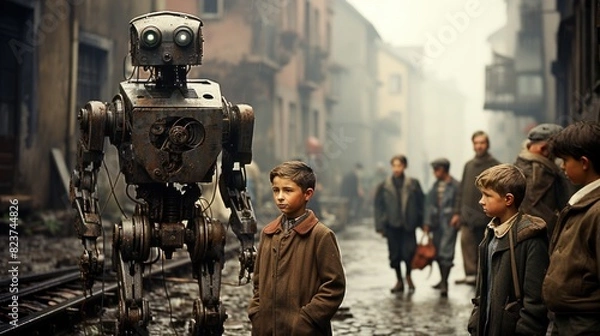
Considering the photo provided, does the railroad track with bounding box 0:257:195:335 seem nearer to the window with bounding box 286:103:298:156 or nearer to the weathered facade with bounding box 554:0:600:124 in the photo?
the weathered facade with bounding box 554:0:600:124

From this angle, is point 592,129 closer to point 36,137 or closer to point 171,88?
point 171,88

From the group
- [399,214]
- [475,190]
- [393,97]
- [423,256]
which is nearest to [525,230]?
[475,190]

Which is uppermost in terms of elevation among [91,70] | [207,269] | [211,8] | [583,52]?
[211,8]

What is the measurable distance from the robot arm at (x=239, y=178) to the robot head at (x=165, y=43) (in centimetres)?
50

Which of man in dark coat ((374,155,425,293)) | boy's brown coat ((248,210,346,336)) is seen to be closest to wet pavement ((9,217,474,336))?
man in dark coat ((374,155,425,293))

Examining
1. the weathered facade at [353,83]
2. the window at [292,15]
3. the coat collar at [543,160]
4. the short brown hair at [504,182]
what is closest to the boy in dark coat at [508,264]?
the short brown hair at [504,182]

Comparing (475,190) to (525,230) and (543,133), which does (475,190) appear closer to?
(543,133)

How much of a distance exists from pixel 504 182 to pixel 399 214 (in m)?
7.89

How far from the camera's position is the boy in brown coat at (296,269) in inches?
208

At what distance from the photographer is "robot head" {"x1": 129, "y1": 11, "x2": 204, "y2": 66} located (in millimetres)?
7336

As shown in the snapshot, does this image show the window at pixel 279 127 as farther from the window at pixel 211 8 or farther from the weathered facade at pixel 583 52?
the weathered facade at pixel 583 52

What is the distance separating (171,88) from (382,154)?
2228 inches

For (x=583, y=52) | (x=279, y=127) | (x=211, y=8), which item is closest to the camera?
(x=583, y=52)

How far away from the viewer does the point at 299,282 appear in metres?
5.36
